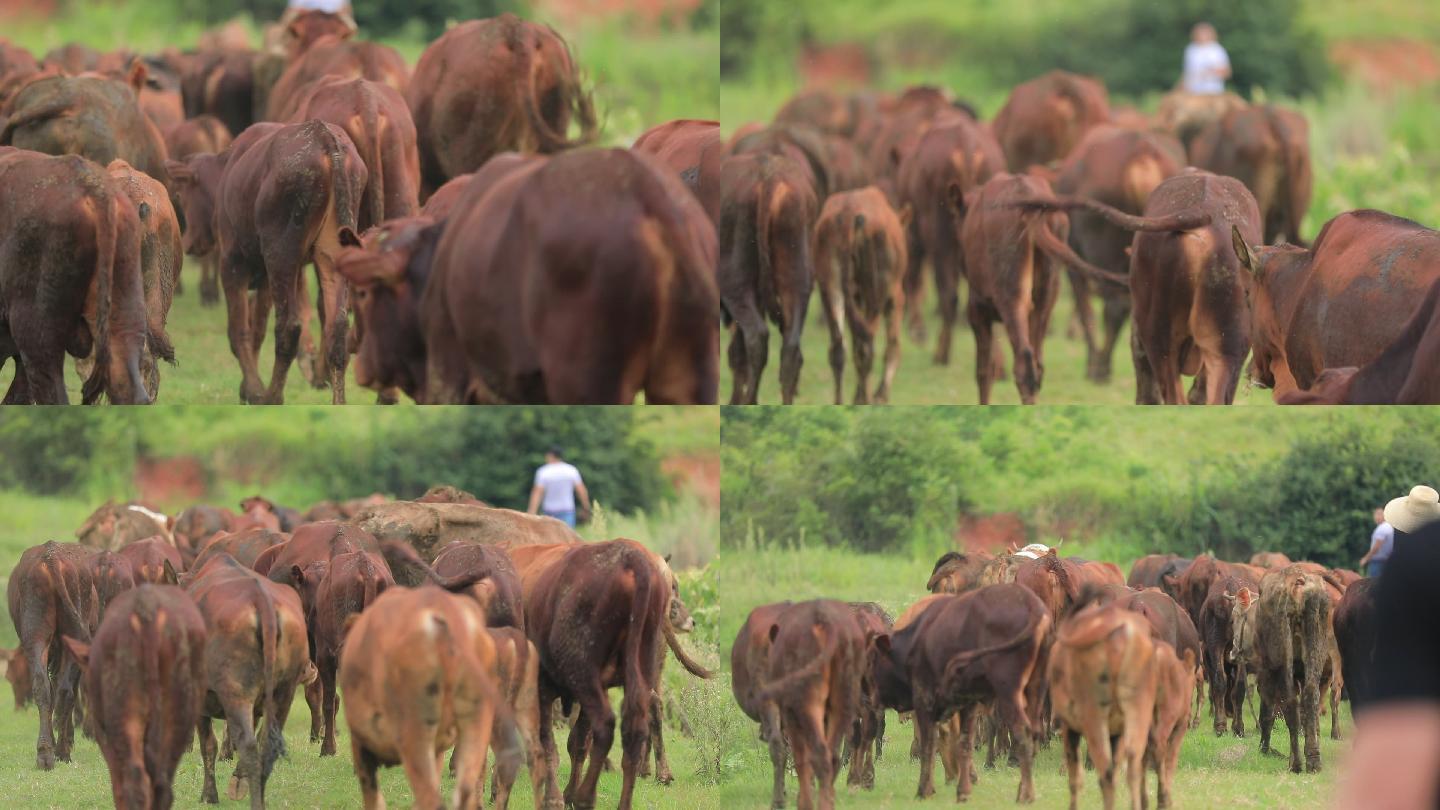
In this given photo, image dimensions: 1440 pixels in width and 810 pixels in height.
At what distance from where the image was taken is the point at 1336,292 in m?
11.0

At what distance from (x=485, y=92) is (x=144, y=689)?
6665 millimetres

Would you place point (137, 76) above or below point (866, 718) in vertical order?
above

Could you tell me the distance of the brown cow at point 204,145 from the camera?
16.4 meters

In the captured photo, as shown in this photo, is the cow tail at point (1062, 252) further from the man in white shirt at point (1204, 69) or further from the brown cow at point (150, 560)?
the man in white shirt at point (1204, 69)

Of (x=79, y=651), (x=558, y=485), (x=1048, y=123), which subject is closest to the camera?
(x=79, y=651)

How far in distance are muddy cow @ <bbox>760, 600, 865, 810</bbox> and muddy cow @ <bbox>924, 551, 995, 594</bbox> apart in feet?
7.67

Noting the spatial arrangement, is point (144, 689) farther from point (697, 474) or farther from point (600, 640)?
point (697, 474)

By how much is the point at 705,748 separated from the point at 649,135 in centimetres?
522

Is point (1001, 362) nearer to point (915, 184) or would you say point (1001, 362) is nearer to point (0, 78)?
point (915, 184)

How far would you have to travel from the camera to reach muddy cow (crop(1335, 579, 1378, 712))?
1058 centimetres

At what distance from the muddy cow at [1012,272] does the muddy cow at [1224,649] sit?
7.74 ft

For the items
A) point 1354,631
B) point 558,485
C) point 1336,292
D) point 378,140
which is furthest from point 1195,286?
point 558,485

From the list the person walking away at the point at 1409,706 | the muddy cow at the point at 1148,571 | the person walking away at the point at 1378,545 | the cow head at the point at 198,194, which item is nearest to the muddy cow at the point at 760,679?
the muddy cow at the point at 1148,571

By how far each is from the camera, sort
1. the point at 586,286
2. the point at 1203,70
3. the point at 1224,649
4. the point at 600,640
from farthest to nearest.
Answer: the point at 1203,70 < the point at 1224,649 < the point at 600,640 < the point at 586,286
